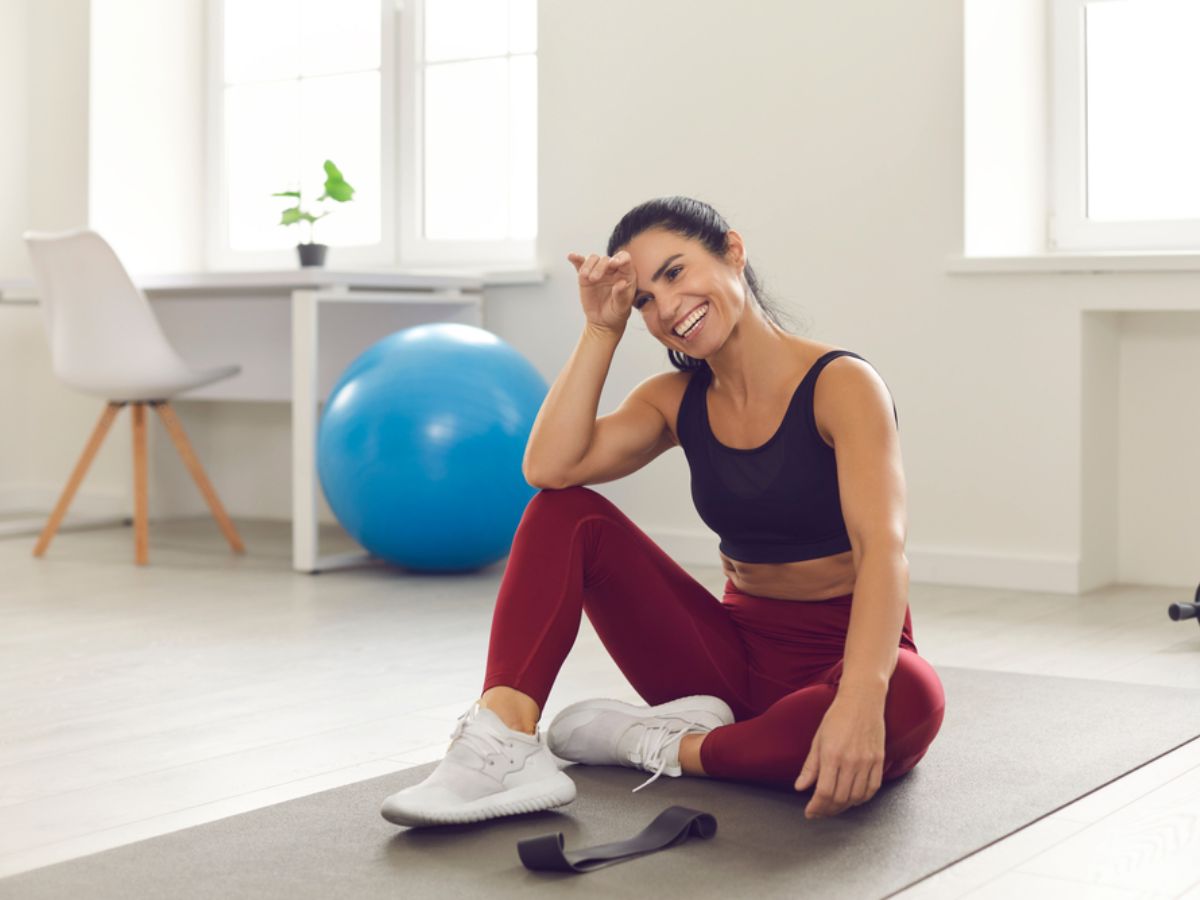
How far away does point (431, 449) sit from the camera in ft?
12.2

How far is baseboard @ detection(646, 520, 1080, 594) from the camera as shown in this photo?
369cm

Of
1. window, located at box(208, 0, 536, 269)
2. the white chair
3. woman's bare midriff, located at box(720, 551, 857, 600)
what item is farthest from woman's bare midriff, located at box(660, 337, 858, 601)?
window, located at box(208, 0, 536, 269)

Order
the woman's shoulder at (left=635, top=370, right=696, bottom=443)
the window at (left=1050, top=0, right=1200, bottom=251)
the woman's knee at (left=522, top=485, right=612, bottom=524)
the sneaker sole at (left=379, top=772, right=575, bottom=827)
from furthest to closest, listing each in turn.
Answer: the window at (left=1050, top=0, right=1200, bottom=251) < the woman's shoulder at (left=635, top=370, right=696, bottom=443) < the woman's knee at (left=522, top=485, right=612, bottom=524) < the sneaker sole at (left=379, top=772, right=575, bottom=827)

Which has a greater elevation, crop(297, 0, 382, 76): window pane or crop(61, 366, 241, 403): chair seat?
crop(297, 0, 382, 76): window pane

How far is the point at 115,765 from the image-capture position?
218cm

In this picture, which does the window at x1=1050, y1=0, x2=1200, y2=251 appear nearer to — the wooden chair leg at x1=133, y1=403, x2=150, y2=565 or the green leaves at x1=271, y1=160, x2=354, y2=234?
the green leaves at x1=271, y1=160, x2=354, y2=234

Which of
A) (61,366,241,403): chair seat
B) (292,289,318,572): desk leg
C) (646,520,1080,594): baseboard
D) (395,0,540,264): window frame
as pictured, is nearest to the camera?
(646,520,1080,594): baseboard

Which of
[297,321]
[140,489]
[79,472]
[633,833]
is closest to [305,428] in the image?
[297,321]

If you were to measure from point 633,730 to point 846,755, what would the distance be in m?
0.42

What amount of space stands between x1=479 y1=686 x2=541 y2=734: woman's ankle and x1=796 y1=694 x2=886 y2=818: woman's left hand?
1.09 ft

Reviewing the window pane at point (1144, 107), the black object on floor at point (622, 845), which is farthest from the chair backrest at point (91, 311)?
the black object on floor at point (622, 845)

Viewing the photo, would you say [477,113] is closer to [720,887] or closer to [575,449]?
[575,449]

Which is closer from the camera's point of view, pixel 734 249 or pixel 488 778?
pixel 488 778

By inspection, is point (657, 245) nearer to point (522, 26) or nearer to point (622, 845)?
point (622, 845)
